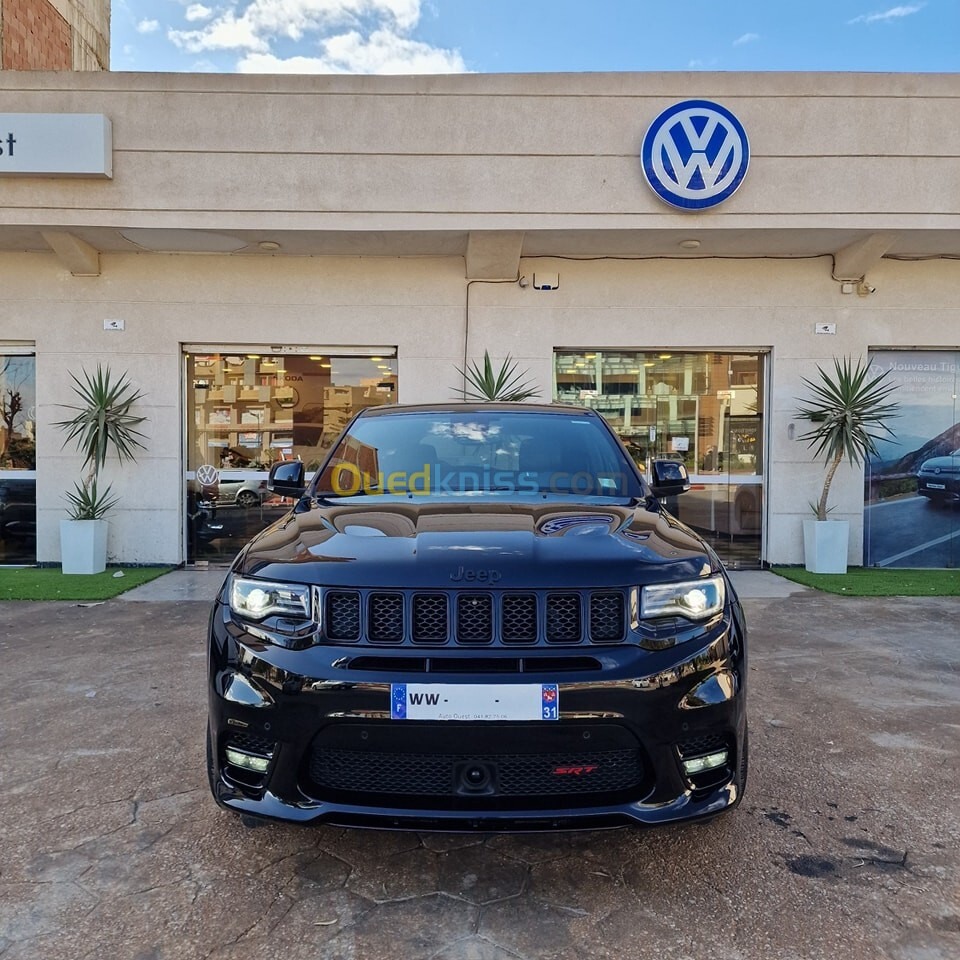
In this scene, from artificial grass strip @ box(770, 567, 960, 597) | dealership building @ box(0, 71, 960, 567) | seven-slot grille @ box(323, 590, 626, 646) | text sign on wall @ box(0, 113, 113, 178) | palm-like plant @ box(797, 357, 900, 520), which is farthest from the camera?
palm-like plant @ box(797, 357, 900, 520)

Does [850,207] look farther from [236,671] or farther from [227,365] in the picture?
[236,671]

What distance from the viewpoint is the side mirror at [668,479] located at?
3178 mm

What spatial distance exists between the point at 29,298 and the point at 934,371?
1027 cm

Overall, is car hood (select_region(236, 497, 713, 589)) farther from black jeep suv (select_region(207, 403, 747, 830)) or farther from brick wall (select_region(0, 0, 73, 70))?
brick wall (select_region(0, 0, 73, 70))

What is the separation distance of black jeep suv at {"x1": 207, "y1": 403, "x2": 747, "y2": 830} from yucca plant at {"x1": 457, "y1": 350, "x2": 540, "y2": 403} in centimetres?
533

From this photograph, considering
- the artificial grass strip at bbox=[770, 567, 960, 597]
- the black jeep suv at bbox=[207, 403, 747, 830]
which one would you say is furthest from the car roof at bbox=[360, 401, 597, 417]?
the artificial grass strip at bbox=[770, 567, 960, 597]

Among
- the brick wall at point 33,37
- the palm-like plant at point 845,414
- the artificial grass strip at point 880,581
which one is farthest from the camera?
the brick wall at point 33,37

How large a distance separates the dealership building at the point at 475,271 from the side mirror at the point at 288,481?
442cm

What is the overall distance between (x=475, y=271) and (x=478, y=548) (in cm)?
618

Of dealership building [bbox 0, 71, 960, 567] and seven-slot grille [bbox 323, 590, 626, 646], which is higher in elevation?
dealership building [bbox 0, 71, 960, 567]

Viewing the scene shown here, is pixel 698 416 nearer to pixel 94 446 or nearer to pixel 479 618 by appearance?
pixel 94 446

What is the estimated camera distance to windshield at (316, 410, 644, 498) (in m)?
3.04

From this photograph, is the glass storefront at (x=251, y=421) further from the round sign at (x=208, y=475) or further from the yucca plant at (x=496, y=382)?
the yucca plant at (x=496, y=382)

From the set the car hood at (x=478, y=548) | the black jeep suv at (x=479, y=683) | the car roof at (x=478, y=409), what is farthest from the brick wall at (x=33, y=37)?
the black jeep suv at (x=479, y=683)
